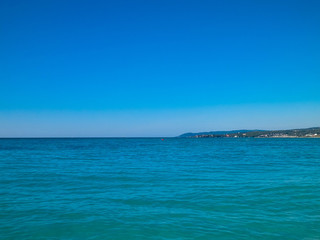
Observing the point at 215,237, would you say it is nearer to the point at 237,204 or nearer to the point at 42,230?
the point at 237,204

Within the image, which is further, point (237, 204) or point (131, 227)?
point (237, 204)

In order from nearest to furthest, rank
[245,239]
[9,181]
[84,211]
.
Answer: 1. [245,239]
2. [84,211]
3. [9,181]

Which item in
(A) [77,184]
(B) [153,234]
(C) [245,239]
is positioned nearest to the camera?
(C) [245,239]

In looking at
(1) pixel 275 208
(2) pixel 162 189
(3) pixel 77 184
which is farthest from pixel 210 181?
(3) pixel 77 184

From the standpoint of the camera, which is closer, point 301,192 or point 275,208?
point 275,208

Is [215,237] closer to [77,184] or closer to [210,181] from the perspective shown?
[210,181]

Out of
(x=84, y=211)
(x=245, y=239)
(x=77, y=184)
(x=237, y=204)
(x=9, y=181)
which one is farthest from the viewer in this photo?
(x=9, y=181)

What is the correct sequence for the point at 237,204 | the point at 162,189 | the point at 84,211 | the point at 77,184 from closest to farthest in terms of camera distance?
Answer: the point at 84,211 → the point at 237,204 → the point at 162,189 → the point at 77,184

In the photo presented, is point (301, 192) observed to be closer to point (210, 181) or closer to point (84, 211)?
point (210, 181)

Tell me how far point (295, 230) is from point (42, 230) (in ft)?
27.4

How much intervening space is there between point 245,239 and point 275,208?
3.78m

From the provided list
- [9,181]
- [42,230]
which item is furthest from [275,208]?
[9,181]

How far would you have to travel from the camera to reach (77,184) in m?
16.6

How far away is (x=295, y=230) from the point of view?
852cm
